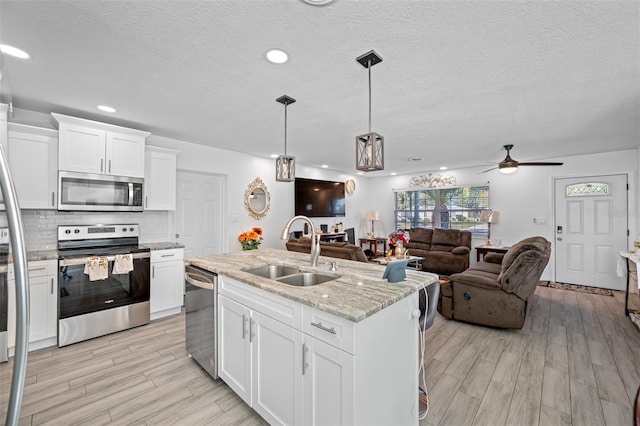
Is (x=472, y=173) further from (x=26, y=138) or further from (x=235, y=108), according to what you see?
(x=26, y=138)

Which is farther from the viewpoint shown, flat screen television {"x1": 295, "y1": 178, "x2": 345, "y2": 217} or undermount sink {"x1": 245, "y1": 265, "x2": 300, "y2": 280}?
flat screen television {"x1": 295, "y1": 178, "x2": 345, "y2": 217}

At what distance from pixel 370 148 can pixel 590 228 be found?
18.3ft

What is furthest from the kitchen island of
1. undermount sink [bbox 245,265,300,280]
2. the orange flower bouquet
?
the orange flower bouquet

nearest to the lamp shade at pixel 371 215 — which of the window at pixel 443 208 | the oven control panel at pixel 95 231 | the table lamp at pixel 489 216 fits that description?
the window at pixel 443 208

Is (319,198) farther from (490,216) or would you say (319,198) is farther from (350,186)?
(490,216)

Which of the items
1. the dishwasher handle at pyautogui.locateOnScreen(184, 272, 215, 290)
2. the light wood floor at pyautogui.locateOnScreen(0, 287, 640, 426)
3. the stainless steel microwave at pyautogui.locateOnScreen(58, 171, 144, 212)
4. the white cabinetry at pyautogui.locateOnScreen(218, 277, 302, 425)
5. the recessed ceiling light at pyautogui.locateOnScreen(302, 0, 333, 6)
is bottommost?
the light wood floor at pyautogui.locateOnScreen(0, 287, 640, 426)

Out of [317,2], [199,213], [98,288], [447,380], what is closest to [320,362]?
[447,380]

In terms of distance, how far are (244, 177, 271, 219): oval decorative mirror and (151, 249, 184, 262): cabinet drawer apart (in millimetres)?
1564

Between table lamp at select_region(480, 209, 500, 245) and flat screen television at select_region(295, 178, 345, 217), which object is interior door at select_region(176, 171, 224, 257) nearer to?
flat screen television at select_region(295, 178, 345, 217)

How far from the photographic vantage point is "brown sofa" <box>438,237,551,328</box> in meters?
3.06

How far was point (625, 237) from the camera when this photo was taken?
4.71 m

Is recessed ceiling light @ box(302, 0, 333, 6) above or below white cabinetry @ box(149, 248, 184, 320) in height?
above

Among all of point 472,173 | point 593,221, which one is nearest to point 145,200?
point 472,173

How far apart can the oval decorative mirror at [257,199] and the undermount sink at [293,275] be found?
2769 mm
